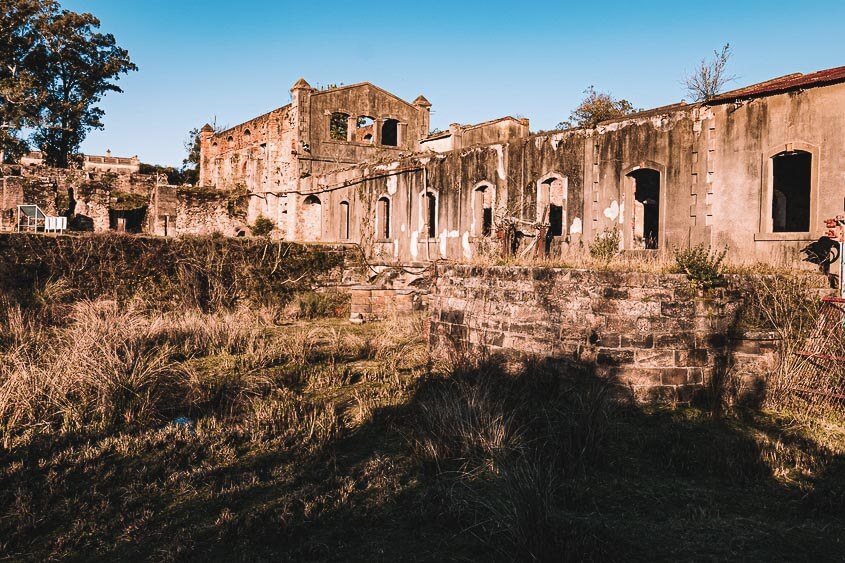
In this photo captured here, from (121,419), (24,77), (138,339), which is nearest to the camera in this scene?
(121,419)

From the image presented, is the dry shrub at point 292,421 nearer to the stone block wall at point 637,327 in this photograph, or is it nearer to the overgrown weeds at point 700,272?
the stone block wall at point 637,327

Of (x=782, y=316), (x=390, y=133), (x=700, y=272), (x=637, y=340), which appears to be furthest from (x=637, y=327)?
(x=390, y=133)

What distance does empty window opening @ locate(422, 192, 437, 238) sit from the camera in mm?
18312

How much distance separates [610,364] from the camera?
7527 millimetres

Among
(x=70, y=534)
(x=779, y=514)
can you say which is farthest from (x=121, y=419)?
(x=779, y=514)

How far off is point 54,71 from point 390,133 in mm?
19331

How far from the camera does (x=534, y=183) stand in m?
14.9

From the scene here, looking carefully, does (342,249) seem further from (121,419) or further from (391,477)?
(391,477)

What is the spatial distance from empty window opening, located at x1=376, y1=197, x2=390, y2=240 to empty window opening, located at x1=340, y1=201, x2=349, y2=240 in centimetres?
236

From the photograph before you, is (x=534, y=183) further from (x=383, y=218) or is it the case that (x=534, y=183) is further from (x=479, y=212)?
(x=383, y=218)

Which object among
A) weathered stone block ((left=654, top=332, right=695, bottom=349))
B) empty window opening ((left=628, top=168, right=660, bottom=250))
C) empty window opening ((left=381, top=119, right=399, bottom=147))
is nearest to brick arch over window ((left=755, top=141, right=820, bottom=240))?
empty window opening ((left=628, top=168, right=660, bottom=250))

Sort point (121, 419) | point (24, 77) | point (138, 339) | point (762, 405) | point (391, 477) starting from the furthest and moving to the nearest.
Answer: point (24, 77) → point (138, 339) → point (762, 405) → point (121, 419) → point (391, 477)

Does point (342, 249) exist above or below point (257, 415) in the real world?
above

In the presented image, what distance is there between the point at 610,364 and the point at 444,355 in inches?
107
